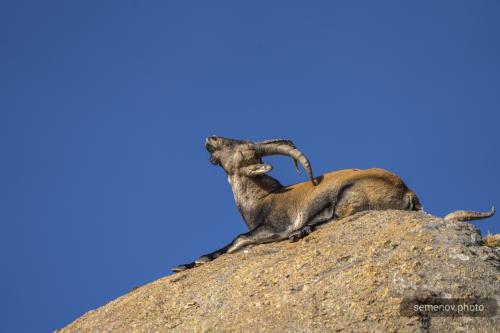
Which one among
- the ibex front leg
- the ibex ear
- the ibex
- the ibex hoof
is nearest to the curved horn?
the ibex

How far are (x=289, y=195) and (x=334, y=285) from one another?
651 cm

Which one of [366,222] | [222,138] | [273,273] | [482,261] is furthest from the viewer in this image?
[222,138]

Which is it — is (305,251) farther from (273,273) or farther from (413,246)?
(413,246)

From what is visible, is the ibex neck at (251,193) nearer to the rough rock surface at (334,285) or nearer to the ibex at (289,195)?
the ibex at (289,195)

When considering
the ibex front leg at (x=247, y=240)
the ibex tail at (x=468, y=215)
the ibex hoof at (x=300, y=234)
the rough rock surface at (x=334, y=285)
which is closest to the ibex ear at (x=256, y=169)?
the ibex front leg at (x=247, y=240)

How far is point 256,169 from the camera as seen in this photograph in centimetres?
2153

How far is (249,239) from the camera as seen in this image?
1931 cm

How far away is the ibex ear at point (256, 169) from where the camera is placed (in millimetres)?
21312

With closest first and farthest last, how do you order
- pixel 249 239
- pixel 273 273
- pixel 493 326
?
pixel 493 326, pixel 273 273, pixel 249 239

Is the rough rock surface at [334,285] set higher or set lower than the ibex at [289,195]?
lower

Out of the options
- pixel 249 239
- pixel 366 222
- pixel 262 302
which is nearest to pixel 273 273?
pixel 262 302

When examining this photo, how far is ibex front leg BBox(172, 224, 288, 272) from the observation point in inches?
728

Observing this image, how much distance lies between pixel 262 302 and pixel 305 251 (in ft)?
7.35

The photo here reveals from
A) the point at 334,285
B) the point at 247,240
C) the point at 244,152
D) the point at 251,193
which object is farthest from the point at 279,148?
the point at 334,285
